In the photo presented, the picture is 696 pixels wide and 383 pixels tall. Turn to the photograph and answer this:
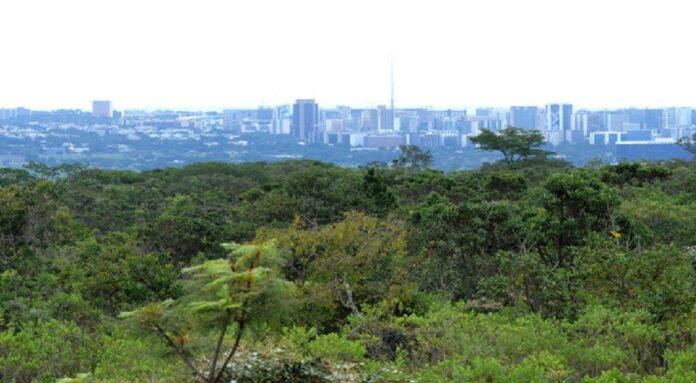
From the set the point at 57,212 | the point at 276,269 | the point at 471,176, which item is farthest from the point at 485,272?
the point at 471,176

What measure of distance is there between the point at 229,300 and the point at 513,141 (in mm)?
34511

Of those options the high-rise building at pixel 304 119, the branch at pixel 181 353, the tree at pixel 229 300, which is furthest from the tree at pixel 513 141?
the high-rise building at pixel 304 119

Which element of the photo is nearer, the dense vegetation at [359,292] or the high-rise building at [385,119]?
the dense vegetation at [359,292]

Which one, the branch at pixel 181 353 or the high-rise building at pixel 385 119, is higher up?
the high-rise building at pixel 385 119

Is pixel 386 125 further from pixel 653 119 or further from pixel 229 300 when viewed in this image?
pixel 229 300

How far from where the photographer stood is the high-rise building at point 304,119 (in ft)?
360

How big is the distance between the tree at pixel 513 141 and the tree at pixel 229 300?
33.6 meters

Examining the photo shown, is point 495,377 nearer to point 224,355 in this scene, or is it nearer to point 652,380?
point 652,380

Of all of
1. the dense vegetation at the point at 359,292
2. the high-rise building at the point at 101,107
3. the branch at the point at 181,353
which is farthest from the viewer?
the high-rise building at the point at 101,107

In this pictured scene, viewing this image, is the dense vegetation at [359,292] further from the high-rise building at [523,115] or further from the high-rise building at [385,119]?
the high-rise building at [385,119]

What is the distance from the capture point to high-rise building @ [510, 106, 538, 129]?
115938 millimetres

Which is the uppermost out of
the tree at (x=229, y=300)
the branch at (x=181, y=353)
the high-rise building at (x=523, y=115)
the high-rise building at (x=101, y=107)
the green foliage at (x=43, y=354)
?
the high-rise building at (x=101, y=107)

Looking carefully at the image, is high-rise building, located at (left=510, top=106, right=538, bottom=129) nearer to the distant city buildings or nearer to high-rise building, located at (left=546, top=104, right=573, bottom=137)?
the distant city buildings

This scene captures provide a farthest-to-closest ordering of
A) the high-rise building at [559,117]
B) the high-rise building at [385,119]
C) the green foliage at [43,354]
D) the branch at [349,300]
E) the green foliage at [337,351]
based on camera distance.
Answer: the high-rise building at [385,119]
the high-rise building at [559,117]
the branch at [349,300]
the green foliage at [43,354]
the green foliage at [337,351]
